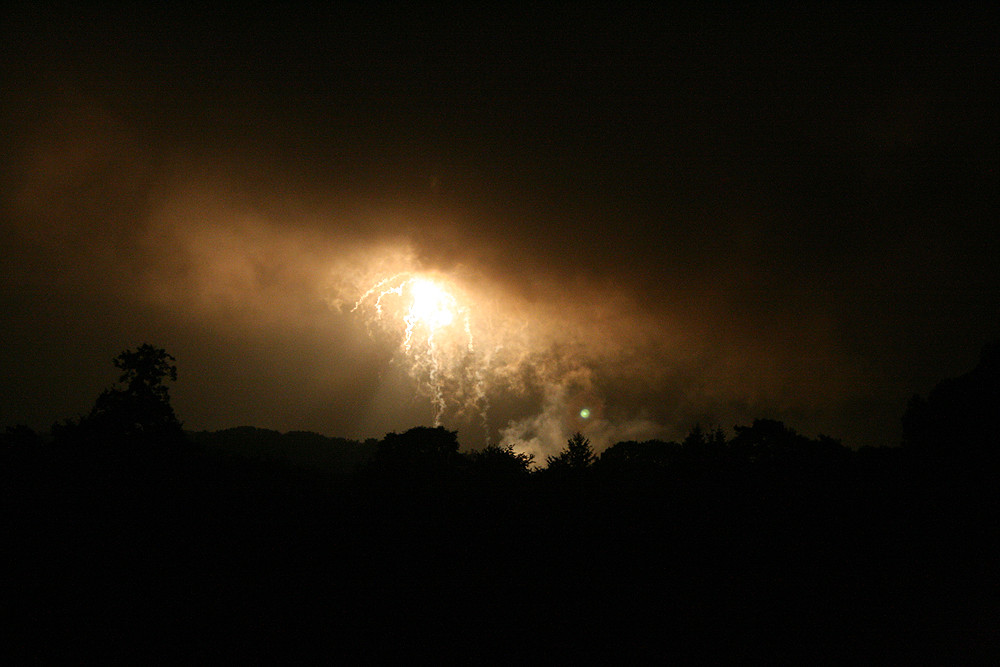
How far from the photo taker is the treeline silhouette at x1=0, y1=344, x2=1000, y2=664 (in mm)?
16422

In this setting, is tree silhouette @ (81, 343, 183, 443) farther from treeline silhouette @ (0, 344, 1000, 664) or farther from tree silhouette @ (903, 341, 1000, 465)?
tree silhouette @ (903, 341, 1000, 465)

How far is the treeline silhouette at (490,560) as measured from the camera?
647 inches

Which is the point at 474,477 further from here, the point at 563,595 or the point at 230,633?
the point at 230,633

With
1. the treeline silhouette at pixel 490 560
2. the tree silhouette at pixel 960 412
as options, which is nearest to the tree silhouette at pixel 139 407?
the treeline silhouette at pixel 490 560

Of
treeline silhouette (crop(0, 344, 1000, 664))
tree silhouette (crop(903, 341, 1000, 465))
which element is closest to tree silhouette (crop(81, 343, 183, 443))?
treeline silhouette (crop(0, 344, 1000, 664))

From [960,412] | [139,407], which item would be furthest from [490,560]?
[960,412]

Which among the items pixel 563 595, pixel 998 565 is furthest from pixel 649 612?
pixel 998 565

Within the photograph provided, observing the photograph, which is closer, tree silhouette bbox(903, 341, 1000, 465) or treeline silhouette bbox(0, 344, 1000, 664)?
treeline silhouette bbox(0, 344, 1000, 664)

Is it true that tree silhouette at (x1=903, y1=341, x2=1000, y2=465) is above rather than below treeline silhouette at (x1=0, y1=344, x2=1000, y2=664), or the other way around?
above

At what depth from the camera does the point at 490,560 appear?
20625 millimetres

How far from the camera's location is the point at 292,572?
20.1 m

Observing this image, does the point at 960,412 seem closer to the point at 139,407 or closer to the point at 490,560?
the point at 490,560

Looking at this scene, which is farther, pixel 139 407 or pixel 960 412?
pixel 960 412

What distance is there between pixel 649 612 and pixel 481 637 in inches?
213
